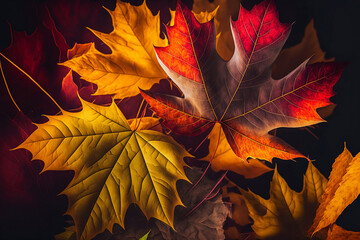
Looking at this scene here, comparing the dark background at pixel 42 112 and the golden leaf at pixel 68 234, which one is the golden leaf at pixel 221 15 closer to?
the dark background at pixel 42 112

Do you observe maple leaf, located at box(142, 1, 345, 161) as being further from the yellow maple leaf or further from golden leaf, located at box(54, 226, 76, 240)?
golden leaf, located at box(54, 226, 76, 240)

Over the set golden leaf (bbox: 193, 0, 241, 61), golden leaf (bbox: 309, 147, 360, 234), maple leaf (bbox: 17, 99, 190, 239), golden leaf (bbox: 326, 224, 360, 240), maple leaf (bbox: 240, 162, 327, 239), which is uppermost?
golden leaf (bbox: 193, 0, 241, 61)

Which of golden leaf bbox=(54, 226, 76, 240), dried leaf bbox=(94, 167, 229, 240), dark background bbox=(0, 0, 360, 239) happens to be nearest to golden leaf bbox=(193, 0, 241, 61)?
dark background bbox=(0, 0, 360, 239)

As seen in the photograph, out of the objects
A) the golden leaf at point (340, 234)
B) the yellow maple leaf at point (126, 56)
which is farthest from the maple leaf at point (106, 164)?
the golden leaf at point (340, 234)

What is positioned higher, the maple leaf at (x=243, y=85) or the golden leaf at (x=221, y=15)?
the golden leaf at (x=221, y=15)

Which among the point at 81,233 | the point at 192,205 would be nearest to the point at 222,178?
the point at 192,205

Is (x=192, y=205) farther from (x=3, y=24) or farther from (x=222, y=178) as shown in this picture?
(x=3, y=24)

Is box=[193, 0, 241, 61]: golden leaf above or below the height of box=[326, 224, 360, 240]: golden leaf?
above
